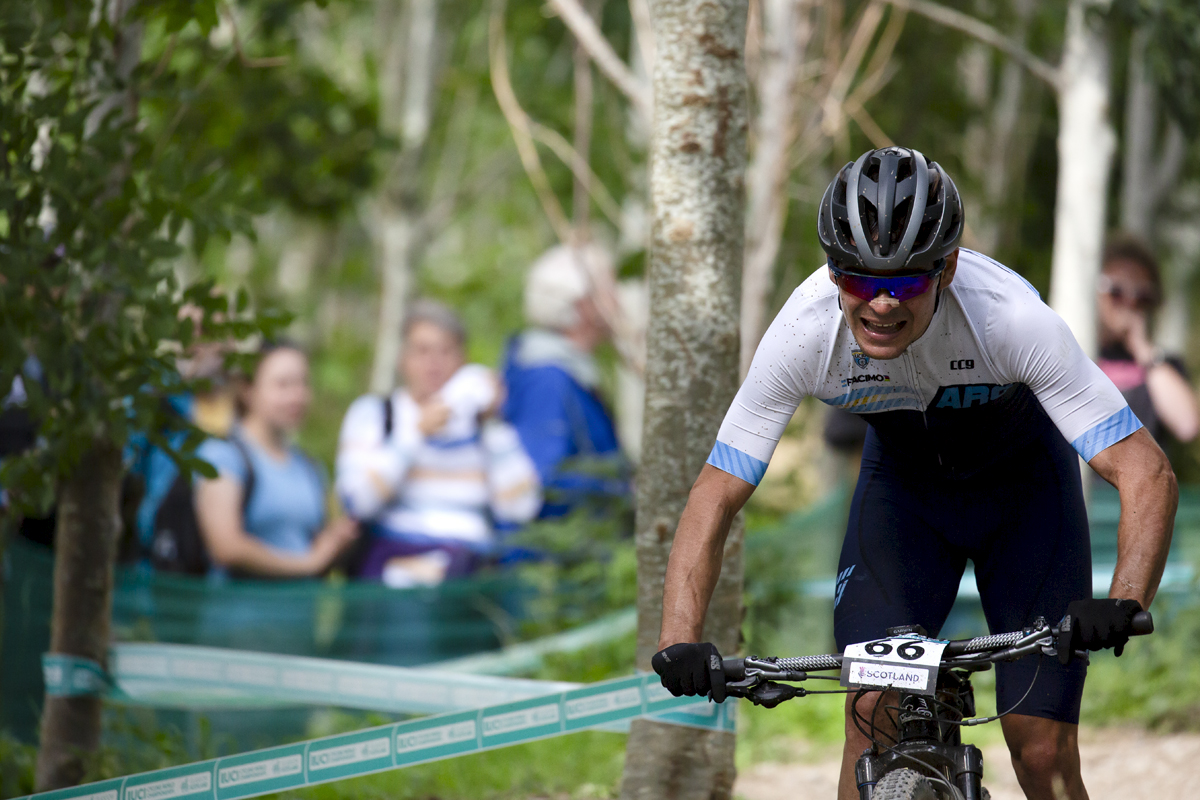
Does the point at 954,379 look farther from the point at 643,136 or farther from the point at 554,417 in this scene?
the point at 643,136

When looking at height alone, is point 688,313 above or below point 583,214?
below

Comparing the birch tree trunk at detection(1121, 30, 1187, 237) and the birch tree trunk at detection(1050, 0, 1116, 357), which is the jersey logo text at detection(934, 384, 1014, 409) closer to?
the birch tree trunk at detection(1050, 0, 1116, 357)

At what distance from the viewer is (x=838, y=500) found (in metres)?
7.61

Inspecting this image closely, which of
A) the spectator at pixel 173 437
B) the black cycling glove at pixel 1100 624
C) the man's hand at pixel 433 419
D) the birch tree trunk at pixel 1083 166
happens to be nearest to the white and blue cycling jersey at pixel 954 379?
the black cycling glove at pixel 1100 624

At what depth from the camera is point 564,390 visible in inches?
285

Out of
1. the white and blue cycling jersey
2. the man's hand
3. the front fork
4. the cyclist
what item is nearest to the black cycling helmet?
the cyclist

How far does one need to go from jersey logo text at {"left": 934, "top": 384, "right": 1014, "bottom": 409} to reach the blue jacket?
3.83 m

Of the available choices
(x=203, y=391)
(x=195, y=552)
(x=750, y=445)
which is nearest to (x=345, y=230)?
(x=195, y=552)

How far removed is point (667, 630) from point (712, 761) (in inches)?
56.6

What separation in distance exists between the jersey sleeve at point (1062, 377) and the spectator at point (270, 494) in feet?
15.8

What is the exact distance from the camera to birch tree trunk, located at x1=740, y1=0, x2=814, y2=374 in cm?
616

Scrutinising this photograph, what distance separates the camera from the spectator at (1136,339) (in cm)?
661

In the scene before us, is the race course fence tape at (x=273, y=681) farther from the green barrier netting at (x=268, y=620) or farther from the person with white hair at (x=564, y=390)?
the person with white hair at (x=564, y=390)

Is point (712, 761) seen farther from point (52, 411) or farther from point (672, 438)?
point (52, 411)
